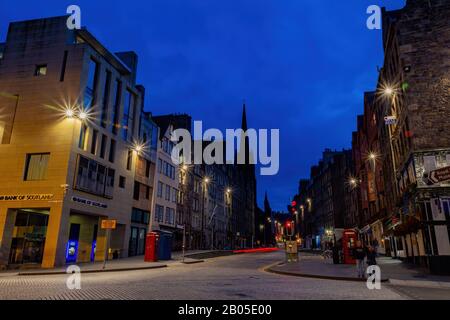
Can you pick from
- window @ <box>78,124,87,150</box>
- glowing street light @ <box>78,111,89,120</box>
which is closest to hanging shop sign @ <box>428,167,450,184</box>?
glowing street light @ <box>78,111,89,120</box>

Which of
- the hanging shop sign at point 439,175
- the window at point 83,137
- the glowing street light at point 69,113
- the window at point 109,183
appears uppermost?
the glowing street light at point 69,113

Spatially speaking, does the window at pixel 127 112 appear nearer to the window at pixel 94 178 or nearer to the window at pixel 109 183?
the window at pixel 109 183

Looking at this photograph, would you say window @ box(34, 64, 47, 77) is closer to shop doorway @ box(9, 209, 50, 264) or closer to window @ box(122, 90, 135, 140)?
window @ box(122, 90, 135, 140)

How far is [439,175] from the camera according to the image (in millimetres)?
20781

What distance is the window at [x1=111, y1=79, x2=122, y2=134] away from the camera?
36.9 meters

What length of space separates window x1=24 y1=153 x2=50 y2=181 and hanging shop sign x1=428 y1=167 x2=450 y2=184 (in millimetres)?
28964

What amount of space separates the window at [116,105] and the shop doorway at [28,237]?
11129mm

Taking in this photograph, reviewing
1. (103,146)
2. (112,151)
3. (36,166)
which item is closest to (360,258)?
(36,166)

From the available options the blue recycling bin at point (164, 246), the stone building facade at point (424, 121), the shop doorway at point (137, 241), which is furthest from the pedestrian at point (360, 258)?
the shop doorway at point (137, 241)

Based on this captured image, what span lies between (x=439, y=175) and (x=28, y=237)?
32108 millimetres

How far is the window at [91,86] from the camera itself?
31797mm

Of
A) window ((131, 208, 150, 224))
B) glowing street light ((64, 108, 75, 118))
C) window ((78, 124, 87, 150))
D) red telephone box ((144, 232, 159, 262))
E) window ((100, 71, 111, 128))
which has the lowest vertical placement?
red telephone box ((144, 232, 159, 262))
